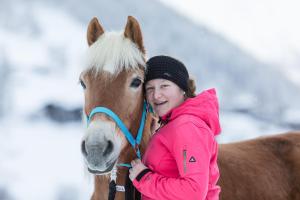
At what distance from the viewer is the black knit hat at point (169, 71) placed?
227 centimetres

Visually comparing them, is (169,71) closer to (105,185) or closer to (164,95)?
(164,95)

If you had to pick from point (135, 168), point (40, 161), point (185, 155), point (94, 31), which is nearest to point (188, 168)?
point (185, 155)

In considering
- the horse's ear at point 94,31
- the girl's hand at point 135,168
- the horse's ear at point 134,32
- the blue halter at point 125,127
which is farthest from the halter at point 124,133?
the horse's ear at point 94,31

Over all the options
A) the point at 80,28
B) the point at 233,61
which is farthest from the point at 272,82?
the point at 80,28

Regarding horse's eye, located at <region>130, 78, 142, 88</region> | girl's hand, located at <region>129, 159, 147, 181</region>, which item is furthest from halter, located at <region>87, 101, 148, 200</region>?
horse's eye, located at <region>130, 78, 142, 88</region>

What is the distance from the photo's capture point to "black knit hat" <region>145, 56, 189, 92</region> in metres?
2.27

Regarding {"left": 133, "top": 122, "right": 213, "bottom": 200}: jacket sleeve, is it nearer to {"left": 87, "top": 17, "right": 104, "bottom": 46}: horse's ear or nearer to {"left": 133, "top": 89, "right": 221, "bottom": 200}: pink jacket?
{"left": 133, "top": 89, "right": 221, "bottom": 200}: pink jacket

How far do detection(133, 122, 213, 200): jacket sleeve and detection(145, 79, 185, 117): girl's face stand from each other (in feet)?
0.86

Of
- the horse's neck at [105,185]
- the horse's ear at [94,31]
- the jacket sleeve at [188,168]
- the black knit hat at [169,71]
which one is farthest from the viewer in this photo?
the horse's ear at [94,31]

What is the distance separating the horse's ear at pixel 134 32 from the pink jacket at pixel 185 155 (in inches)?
22.2

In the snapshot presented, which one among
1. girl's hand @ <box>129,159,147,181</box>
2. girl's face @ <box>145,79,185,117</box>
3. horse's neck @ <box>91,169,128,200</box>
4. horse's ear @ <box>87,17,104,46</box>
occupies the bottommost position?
horse's neck @ <box>91,169,128,200</box>

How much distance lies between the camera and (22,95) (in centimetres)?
2541

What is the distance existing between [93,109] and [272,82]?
32711 millimetres

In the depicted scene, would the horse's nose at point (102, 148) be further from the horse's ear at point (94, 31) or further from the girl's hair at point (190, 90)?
the horse's ear at point (94, 31)
